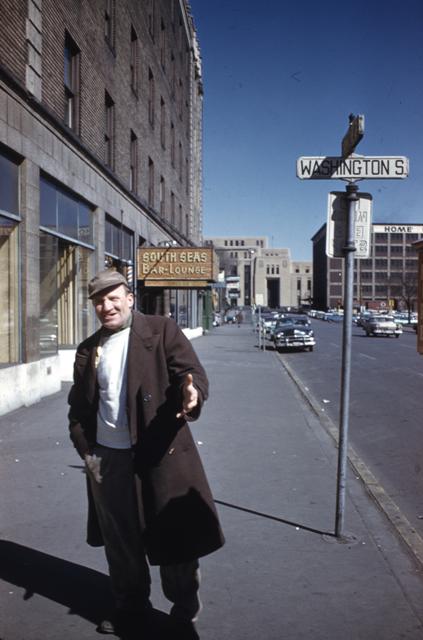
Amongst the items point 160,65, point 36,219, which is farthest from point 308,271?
point 36,219

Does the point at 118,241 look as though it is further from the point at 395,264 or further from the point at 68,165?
the point at 395,264

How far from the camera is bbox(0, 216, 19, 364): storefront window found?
35.3 ft

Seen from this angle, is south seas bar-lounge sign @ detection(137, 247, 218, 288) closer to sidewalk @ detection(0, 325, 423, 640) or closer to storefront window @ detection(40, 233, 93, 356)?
storefront window @ detection(40, 233, 93, 356)

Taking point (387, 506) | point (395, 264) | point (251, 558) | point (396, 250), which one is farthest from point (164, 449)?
point (396, 250)

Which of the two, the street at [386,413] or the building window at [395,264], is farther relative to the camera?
the building window at [395,264]

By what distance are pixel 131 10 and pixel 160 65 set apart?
6356mm

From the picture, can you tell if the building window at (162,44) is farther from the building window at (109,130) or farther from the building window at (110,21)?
the building window at (109,130)

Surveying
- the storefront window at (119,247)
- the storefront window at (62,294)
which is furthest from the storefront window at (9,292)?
the storefront window at (119,247)

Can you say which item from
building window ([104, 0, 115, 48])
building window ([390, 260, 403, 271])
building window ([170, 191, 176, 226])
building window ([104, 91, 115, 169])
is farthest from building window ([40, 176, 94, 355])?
building window ([390, 260, 403, 271])

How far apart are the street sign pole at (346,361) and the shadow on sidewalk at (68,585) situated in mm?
1732

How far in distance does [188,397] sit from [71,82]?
43.7 feet

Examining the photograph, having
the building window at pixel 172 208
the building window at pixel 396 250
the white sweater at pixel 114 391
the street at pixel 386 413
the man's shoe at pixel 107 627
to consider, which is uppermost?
the building window at pixel 396 250

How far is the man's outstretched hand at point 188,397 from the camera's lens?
122 inches

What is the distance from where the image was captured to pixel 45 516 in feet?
17.4
